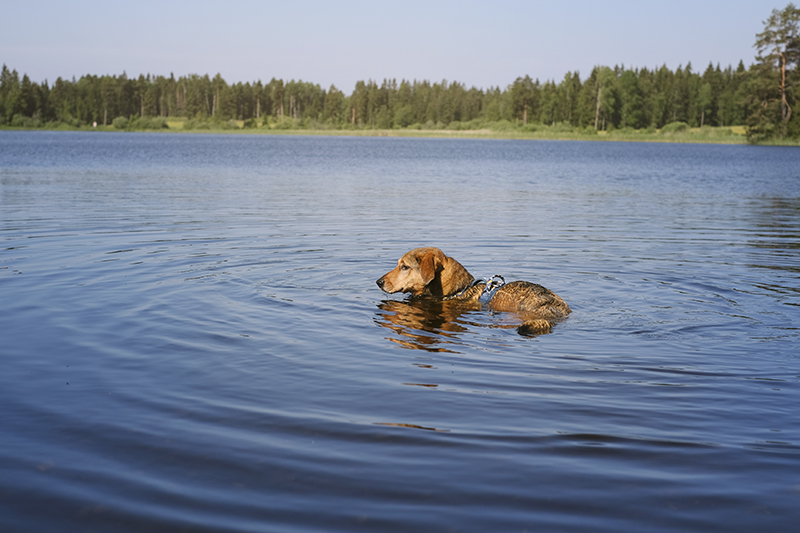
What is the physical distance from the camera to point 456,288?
9.97 metres

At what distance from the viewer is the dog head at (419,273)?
951 cm

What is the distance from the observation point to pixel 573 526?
4012mm

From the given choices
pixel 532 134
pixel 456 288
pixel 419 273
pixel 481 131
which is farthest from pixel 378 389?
pixel 481 131

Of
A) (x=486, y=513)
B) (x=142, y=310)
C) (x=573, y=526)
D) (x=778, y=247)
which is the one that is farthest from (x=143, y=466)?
(x=778, y=247)

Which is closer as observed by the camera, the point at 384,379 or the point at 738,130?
the point at 384,379

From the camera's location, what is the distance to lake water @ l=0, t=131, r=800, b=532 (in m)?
4.30

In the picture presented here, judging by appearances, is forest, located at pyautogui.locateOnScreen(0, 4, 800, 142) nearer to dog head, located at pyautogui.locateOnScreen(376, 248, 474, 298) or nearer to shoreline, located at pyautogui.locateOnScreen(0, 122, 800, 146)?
shoreline, located at pyautogui.locateOnScreen(0, 122, 800, 146)

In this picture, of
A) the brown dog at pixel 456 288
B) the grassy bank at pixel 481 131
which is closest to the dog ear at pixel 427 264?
the brown dog at pixel 456 288

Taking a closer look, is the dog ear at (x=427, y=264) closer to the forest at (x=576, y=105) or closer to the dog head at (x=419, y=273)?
the dog head at (x=419, y=273)

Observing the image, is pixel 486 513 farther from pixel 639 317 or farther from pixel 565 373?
pixel 639 317

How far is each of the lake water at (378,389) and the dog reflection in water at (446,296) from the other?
0.14 m

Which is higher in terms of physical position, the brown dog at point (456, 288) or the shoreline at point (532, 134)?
the shoreline at point (532, 134)

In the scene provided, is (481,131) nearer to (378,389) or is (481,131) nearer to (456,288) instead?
(456,288)

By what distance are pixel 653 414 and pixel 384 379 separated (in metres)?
2.58
